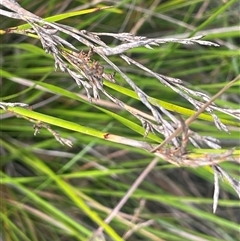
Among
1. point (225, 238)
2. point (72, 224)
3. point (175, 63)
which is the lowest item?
point (225, 238)

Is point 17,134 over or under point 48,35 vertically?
under

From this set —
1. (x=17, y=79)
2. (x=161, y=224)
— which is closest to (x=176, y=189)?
(x=161, y=224)

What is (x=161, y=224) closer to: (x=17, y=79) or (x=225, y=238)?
(x=225, y=238)

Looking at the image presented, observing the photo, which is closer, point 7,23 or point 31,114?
point 31,114

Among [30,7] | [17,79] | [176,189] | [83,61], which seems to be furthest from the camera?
[176,189]

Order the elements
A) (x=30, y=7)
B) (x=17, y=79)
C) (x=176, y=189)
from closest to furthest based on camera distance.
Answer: (x=17, y=79)
(x=30, y=7)
(x=176, y=189)

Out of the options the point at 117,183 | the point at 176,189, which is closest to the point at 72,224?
the point at 117,183
